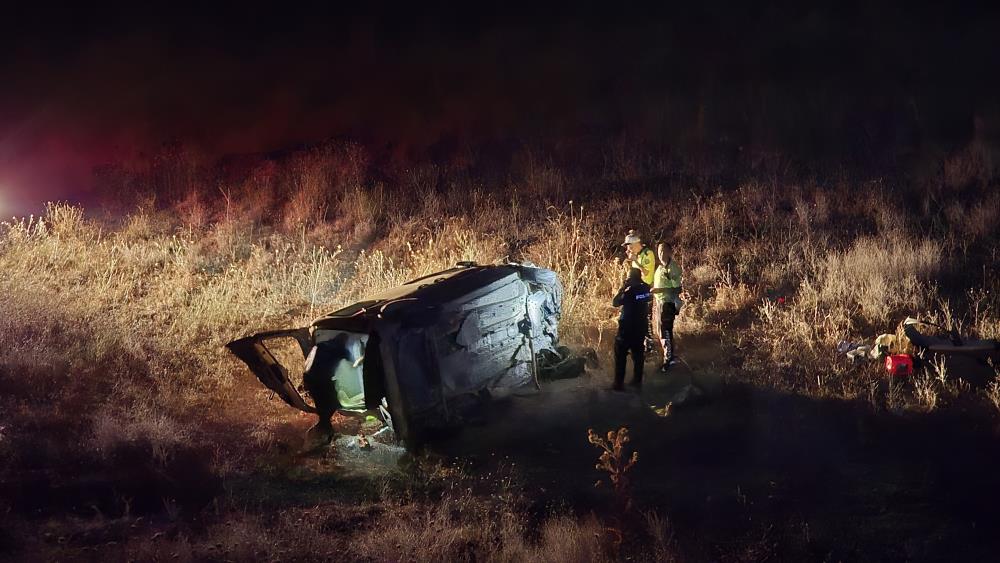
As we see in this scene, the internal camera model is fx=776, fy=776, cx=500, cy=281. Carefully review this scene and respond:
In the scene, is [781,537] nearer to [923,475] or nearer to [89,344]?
[923,475]

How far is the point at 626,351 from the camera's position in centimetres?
877

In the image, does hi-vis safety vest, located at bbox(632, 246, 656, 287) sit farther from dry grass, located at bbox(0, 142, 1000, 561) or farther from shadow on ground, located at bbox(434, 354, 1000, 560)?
dry grass, located at bbox(0, 142, 1000, 561)

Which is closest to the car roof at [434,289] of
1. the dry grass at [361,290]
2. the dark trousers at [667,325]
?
the dry grass at [361,290]

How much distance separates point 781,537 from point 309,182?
16.0m

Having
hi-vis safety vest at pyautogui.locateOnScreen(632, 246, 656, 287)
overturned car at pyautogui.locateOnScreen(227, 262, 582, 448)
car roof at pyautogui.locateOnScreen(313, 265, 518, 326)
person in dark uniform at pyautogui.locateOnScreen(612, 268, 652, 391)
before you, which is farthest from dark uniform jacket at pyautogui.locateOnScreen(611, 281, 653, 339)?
car roof at pyautogui.locateOnScreen(313, 265, 518, 326)

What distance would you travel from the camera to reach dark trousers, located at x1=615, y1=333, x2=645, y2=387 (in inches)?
341

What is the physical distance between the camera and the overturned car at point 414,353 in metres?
7.04

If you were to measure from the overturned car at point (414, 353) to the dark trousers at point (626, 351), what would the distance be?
1052mm

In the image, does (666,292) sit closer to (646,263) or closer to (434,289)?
(646,263)

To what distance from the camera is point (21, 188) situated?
71.8ft

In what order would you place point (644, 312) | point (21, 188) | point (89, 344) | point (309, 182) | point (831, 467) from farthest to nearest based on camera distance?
1. point (21, 188)
2. point (309, 182)
3. point (89, 344)
4. point (644, 312)
5. point (831, 467)

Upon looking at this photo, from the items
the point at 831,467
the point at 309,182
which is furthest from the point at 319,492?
the point at 309,182

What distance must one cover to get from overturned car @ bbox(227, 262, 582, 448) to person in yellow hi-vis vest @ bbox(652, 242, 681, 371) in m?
1.67

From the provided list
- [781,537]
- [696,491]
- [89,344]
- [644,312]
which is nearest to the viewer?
[781,537]
